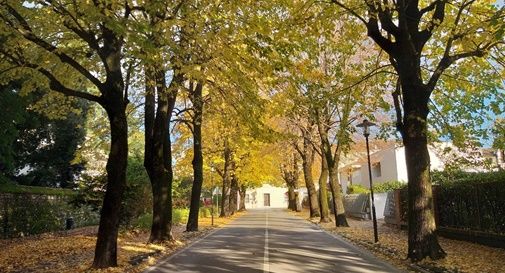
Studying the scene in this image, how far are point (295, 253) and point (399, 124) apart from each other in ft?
15.9

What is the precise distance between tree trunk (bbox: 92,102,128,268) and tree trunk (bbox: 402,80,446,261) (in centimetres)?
732

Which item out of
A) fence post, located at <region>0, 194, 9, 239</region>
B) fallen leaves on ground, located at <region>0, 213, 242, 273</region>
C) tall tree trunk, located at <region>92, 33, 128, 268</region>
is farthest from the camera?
fence post, located at <region>0, 194, 9, 239</region>

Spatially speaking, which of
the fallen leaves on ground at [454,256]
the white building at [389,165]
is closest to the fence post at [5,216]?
the fallen leaves on ground at [454,256]

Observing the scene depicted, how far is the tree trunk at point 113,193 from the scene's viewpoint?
12453mm

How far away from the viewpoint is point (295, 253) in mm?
15516

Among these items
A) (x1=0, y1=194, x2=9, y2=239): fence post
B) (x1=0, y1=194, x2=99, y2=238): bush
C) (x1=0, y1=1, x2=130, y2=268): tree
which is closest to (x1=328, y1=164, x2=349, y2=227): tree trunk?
(x1=0, y1=194, x2=99, y2=238): bush

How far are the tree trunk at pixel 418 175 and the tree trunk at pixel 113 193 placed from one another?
7.32 metres

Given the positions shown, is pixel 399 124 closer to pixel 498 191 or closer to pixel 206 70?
pixel 498 191

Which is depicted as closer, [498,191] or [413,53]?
[413,53]

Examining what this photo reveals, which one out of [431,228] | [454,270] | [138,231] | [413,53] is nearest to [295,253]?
[431,228]

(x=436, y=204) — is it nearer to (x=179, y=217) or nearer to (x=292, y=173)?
(x=179, y=217)

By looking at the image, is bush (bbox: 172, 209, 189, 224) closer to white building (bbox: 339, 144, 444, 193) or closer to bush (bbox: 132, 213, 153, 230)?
bush (bbox: 132, 213, 153, 230)

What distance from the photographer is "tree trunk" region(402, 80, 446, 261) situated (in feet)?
43.0

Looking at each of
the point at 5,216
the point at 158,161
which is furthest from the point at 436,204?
the point at 5,216
